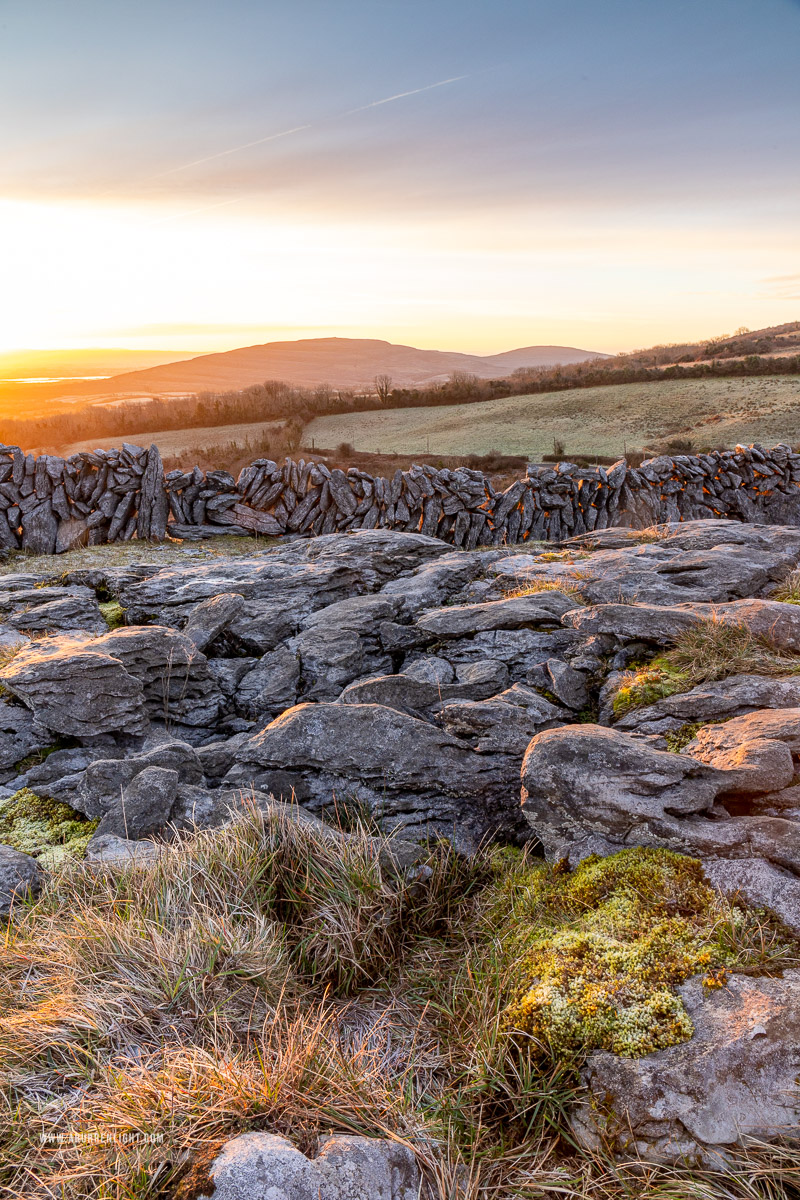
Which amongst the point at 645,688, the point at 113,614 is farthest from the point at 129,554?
the point at 645,688

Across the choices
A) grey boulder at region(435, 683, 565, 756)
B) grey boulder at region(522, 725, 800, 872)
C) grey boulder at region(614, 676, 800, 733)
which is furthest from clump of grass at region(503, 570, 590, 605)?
grey boulder at region(522, 725, 800, 872)

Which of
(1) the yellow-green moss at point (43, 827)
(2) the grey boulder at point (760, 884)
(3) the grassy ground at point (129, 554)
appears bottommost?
(1) the yellow-green moss at point (43, 827)

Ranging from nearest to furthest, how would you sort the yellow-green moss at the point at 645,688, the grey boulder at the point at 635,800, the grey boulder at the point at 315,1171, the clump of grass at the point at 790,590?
1. the grey boulder at the point at 315,1171
2. the grey boulder at the point at 635,800
3. the yellow-green moss at the point at 645,688
4. the clump of grass at the point at 790,590

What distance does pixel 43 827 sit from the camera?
4.79 m

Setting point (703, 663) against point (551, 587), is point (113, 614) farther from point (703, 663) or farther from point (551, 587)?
point (703, 663)

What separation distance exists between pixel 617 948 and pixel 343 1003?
1334 millimetres

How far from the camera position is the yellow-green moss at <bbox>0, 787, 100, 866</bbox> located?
4492mm

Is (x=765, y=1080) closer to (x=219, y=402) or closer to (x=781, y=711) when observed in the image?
(x=781, y=711)

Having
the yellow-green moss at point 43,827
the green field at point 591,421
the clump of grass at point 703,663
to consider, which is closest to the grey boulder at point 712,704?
the clump of grass at point 703,663

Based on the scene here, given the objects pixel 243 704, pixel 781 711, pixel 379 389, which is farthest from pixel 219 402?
pixel 781 711

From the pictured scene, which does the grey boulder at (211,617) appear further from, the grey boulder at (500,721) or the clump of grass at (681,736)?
the clump of grass at (681,736)

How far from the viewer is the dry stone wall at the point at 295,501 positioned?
14.7 m

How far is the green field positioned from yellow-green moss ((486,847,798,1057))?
27980mm

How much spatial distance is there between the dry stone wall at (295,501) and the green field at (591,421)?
14.7 m
